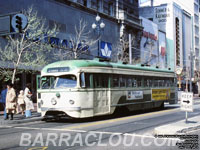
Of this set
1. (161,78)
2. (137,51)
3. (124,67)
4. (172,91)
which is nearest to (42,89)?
(124,67)

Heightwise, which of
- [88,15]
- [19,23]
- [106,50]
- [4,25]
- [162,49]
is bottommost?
[19,23]

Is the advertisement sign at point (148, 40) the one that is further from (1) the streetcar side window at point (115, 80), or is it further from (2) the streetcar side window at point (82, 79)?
(2) the streetcar side window at point (82, 79)

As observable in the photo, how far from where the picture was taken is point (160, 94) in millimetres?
23688

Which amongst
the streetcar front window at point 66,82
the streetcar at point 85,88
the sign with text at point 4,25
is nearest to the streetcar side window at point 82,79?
the streetcar at point 85,88

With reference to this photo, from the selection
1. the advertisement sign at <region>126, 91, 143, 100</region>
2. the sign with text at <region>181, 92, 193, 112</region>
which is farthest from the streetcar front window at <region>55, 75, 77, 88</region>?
the sign with text at <region>181, 92, 193, 112</region>

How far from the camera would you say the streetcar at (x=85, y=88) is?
Answer: 15922mm

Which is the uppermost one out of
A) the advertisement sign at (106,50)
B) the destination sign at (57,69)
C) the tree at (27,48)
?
the advertisement sign at (106,50)

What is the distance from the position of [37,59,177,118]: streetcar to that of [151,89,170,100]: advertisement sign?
2708 mm

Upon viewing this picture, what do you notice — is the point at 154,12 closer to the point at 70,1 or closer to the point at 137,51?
the point at 137,51

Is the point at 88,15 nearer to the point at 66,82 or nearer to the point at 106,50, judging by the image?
the point at 106,50

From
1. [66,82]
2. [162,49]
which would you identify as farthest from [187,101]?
[162,49]

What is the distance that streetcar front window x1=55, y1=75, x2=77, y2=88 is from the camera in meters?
16.1

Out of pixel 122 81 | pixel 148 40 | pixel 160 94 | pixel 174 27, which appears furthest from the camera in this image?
pixel 174 27

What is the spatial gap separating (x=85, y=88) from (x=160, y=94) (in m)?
8.96
